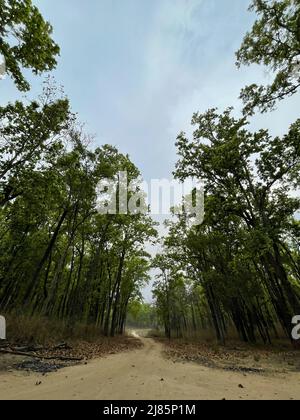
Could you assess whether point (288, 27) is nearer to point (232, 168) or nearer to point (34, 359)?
point (232, 168)

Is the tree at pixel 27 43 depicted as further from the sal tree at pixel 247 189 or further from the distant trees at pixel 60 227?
the sal tree at pixel 247 189

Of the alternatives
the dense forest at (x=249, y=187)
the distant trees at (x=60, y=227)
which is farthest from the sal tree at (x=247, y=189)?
the distant trees at (x=60, y=227)

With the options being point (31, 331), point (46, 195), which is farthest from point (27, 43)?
point (31, 331)

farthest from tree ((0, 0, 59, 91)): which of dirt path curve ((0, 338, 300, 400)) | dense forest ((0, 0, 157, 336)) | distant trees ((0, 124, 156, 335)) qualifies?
dirt path curve ((0, 338, 300, 400))

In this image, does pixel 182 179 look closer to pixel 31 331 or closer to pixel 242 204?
pixel 242 204

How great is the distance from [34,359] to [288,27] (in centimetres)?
1552

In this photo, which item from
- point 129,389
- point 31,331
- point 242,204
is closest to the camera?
point 129,389

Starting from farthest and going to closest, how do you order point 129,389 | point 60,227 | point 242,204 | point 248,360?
1. point 60,227
2. point 242,204
3. point 248,360
4. point 129,389

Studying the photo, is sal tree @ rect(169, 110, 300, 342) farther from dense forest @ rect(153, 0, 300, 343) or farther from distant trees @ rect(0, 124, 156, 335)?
distant trees @ rect(0, 124, 156, 335)

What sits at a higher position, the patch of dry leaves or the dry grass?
the dry grass

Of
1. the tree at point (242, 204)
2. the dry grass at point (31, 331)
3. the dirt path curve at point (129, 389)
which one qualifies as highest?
the tree at point (242, 204)

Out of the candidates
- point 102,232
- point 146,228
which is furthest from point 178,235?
point 102,232

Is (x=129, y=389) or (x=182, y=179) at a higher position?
(x=182, y=179)

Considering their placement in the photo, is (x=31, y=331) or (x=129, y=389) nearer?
(x=129, y=389)
